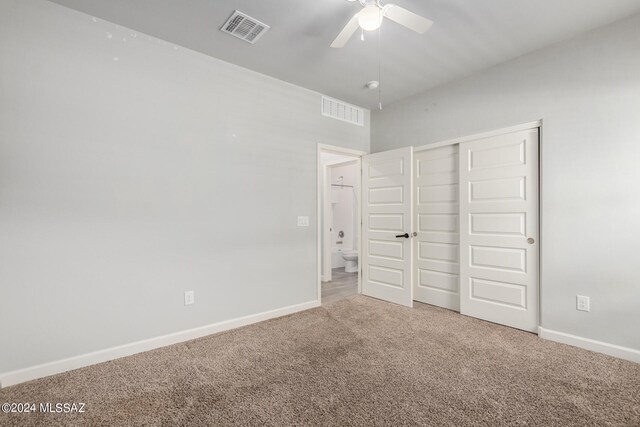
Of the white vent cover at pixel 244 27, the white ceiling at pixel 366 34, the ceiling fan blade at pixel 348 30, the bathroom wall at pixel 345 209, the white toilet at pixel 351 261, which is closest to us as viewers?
the ceiling fan blade at pixel 348 30

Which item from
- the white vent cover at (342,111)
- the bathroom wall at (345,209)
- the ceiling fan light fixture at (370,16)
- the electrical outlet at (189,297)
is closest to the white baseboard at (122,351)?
the electrical outlet at (189,297)

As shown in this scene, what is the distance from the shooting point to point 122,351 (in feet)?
7.57

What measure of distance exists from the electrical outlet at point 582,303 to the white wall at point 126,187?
9.05 ft

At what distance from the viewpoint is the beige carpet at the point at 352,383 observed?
1630 mm

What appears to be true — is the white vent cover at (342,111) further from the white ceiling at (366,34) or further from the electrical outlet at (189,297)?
the electrical outlet at (189,297)

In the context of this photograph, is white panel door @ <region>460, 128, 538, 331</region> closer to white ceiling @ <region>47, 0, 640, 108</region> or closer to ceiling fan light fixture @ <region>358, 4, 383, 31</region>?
white ceiling @ <region>47, 0, 640, 108</region>

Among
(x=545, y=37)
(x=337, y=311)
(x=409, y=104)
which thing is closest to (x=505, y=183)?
(x=545, y=37)

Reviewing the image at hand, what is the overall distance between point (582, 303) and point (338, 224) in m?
4.75

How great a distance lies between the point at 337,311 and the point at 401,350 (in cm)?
109

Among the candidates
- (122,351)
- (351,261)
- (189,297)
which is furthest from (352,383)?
(351,261)

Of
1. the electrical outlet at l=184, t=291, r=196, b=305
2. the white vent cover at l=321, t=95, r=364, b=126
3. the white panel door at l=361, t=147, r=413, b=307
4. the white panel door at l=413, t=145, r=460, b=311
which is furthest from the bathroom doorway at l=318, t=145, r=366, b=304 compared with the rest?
the electrical outlet at l=184, t=291, r=196, b=305

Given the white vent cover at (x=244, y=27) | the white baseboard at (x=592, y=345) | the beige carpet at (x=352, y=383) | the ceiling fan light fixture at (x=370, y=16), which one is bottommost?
the beige carpet at (x=352, y=383)

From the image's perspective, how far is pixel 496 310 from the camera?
9.84 feet

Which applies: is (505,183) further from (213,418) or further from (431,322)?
(213,418)
